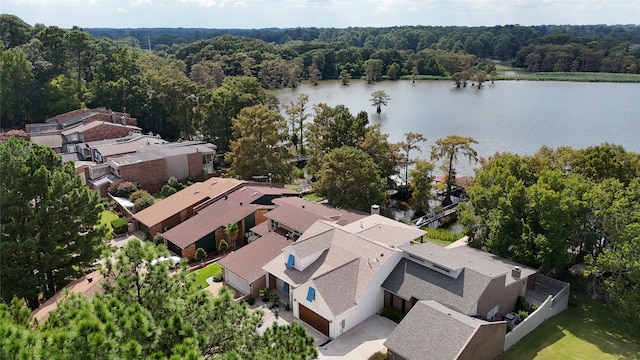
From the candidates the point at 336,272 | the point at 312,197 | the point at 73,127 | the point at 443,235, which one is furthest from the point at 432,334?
the point at 73,127

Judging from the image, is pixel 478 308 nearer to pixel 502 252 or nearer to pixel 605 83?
pixel 502 252

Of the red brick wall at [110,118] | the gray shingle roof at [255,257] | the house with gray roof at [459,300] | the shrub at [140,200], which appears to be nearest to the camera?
the house with gray roof at [459,300]

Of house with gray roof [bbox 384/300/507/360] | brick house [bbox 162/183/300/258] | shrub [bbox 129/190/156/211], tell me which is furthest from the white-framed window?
shrub [bbox 129/190/156/211]

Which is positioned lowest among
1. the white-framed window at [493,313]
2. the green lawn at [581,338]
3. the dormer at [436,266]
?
the green lawn at [581,338]

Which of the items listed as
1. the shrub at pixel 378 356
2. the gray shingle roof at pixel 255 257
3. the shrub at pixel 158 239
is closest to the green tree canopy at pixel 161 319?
the shrub at pixel 378 356

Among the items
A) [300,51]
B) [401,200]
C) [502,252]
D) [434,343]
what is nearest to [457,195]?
[401,200]

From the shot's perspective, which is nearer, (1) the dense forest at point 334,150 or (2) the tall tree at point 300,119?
(1) the dense forest at point 334,150

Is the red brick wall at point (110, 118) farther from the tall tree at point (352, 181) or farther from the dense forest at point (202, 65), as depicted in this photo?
the tall tree at point (352, 181)
